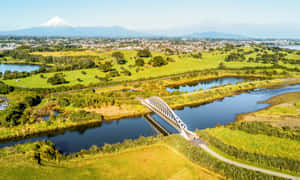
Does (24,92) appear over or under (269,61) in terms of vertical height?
under

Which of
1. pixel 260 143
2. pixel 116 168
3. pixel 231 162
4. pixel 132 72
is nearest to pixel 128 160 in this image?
pixel 116 168

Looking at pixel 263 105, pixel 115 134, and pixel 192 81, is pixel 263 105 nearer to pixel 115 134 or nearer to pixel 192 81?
pixel 192 81

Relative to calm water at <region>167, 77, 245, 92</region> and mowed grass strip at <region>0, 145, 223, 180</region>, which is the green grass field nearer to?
calm water at <region>167, 77, 245, 92</region>

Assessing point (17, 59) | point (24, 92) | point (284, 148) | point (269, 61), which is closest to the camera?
point (284, 148)

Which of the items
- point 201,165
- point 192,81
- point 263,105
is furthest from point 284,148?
point 192,81

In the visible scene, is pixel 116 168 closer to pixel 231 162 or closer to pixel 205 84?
pixel 231 162

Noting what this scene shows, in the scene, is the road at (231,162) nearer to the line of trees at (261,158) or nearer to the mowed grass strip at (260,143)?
the line of trees at (261,158)

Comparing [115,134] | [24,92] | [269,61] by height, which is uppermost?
[269,61]
